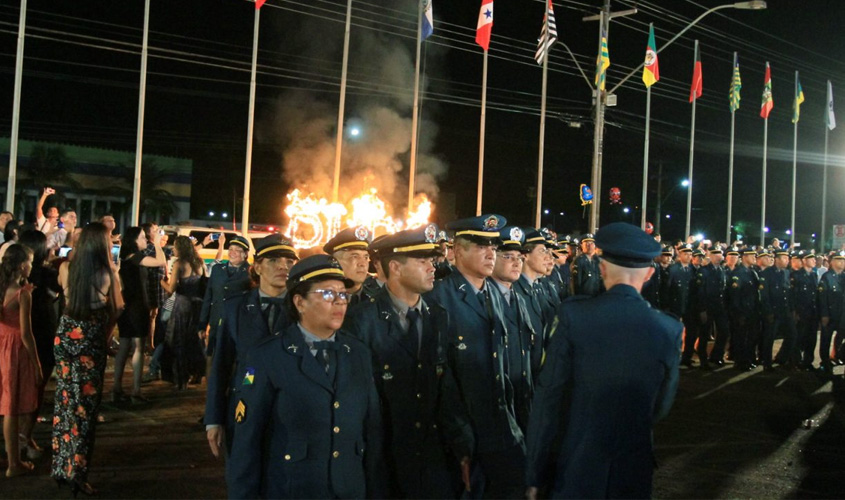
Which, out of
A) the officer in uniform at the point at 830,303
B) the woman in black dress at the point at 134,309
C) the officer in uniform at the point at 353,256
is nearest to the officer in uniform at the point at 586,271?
the officer in uniform at the point at 830,303

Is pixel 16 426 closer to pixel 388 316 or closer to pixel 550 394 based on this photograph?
pixel 388 316

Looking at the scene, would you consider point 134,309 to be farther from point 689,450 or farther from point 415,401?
point 689,450

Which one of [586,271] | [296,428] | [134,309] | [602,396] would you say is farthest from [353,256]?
[586,271]

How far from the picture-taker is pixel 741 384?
37.6 ft

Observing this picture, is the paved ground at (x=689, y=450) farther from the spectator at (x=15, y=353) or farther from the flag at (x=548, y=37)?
the flag at (x=548, y=37)

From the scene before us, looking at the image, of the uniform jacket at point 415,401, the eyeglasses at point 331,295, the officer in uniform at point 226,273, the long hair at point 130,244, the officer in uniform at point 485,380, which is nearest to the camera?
the eyeglasses at point 331,295

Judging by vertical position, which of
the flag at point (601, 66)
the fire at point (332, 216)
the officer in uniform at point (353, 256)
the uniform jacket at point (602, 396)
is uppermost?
the flag at point (601, 66)

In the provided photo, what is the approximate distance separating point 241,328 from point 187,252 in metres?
5.20

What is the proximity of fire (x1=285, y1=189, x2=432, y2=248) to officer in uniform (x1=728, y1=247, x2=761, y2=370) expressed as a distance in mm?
11361

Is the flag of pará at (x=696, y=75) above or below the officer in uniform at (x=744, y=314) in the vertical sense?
above

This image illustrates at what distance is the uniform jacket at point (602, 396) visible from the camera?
9.71 feet

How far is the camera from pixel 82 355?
569cm

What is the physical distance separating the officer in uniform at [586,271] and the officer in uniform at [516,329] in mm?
6984

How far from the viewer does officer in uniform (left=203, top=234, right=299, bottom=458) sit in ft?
13.7
